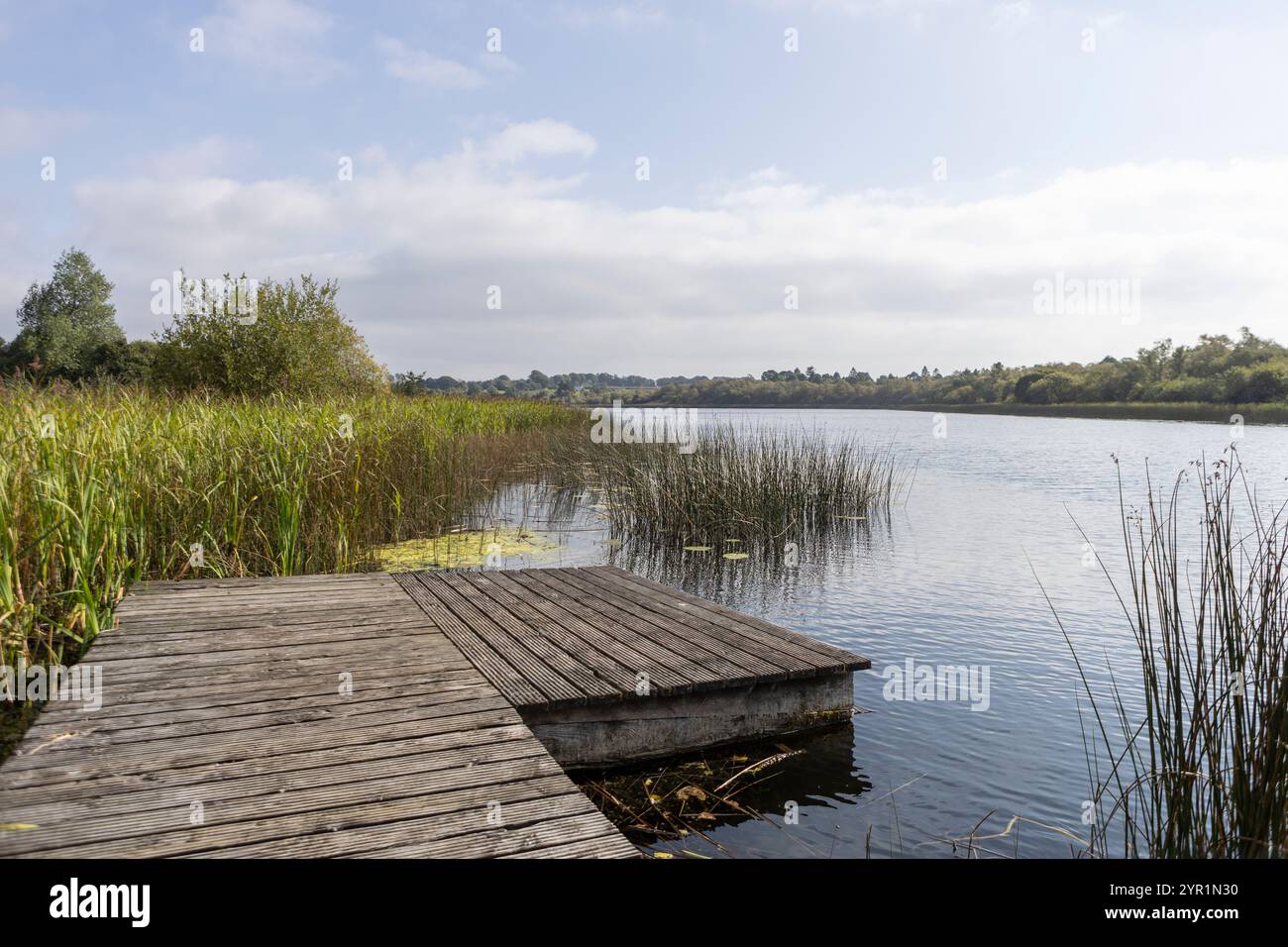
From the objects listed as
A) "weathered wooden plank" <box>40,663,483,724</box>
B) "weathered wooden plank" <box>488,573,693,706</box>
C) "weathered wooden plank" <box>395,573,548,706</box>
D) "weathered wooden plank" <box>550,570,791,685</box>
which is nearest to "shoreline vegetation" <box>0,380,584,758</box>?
"weathered wooden plank" <box>40,663,483,724</box>

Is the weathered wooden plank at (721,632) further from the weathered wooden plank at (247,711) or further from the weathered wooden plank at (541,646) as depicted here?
the weathered wooden plank at (247,711)

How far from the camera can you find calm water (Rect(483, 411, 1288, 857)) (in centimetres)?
317

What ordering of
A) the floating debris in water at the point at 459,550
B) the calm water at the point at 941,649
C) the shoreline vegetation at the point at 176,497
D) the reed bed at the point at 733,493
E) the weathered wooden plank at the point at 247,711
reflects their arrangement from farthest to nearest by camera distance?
the reed bed at the point at 733,493
the floating debris in water at the point at 459,550
the shoreline vegetation at the point at 176,497
the calm water at the point at 941,649
the weathered wooden plank at the point at 247,711

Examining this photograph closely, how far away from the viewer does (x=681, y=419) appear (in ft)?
46.9

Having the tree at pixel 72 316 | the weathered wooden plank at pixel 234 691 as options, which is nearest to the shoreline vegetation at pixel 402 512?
the weathered wooden plank at pixel 234 691

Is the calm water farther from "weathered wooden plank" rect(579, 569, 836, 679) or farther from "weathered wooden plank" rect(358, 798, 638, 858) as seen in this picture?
"weathered wooden plank" rect(358, 798, 638, 858)

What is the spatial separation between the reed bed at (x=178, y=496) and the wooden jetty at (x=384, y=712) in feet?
1.09

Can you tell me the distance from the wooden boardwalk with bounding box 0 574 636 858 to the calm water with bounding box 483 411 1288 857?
3.04ft

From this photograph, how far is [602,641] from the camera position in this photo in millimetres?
4031

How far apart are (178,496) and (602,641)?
9.31 ft

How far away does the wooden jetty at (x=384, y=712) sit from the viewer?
2.00 meters

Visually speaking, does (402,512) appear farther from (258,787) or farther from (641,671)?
(258,787)

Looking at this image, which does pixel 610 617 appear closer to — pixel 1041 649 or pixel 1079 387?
pixel 1041 649
